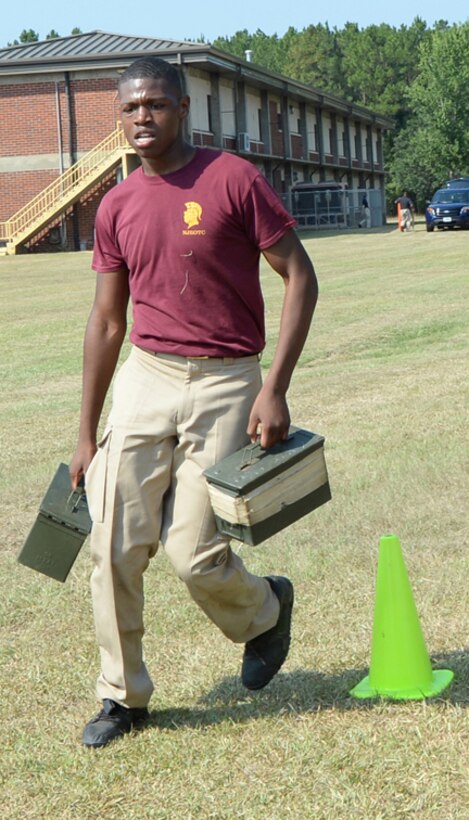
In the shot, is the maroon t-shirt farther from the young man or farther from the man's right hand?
the man's right hand

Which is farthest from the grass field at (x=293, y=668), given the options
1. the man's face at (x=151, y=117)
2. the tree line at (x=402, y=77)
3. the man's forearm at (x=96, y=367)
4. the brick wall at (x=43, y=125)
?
the tree line at (x=402, y=77)

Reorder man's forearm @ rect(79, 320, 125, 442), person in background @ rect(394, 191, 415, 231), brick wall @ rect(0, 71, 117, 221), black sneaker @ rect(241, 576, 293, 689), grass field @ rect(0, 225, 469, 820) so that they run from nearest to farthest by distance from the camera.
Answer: grass field @ rect(0, 225, 469, 820)
man's forearm @ rect(79, 320, 125, 442)
black sneaker @ rect(241, 576, 293, 689)
brick wall @ rect(0, 71, 117, 221)
person in background @ rect(394, 191, 415, 231)

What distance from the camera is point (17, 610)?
5.91 m

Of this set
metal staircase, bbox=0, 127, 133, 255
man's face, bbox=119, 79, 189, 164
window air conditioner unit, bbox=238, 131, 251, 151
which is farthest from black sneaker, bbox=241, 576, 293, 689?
window air conditioner unit, bbox=238, 131, 251, 151

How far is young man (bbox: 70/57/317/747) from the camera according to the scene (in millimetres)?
4070

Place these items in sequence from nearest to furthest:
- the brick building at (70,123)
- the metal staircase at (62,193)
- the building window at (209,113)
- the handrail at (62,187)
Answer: the metal staircase at (62,193), the brick building at (70,123), the handrail at (62,187), the building window at (209,113)

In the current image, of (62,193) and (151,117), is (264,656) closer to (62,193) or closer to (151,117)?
(151,117)

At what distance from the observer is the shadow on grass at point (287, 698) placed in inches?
175

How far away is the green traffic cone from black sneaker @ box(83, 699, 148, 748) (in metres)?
0.80

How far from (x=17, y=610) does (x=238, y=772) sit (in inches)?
87.1

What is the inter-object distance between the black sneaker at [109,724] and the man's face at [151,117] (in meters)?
1.82

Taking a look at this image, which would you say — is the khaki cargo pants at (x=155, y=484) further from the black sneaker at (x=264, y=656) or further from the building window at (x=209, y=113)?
the building window at (x=209, y=113)

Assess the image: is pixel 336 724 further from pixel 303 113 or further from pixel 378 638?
pixel 303 113

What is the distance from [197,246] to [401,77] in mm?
126681
